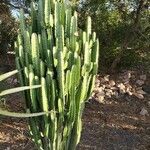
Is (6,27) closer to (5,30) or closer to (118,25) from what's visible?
(5,30)

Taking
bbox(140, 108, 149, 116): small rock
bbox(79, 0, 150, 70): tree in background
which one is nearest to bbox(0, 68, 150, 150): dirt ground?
bbox(140, 108, 149, 116): small rock

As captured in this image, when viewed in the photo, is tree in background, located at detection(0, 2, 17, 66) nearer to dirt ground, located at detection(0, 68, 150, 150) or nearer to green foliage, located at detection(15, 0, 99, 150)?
dirt ground, located at detection(0, 68, 150, 150)

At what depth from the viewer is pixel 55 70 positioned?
15.2ft


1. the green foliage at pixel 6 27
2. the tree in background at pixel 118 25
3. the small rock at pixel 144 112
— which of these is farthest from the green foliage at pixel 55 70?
the green foliage at pixel 6 27

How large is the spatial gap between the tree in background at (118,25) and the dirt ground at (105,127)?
99 centimetres

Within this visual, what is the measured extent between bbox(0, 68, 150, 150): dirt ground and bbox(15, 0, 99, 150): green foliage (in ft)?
5.63

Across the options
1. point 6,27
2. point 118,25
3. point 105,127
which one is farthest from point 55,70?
point 6,27

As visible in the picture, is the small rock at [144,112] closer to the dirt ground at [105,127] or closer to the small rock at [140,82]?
the dirt ground at [105,127]

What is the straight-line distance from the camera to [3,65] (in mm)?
9086

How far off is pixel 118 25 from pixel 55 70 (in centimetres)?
437

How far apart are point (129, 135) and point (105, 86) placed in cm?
165

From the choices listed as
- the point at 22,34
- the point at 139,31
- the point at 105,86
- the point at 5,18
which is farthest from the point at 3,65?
the point at 22,34

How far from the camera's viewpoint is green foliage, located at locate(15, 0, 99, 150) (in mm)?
4492

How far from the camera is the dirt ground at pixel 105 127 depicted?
6.57 m
